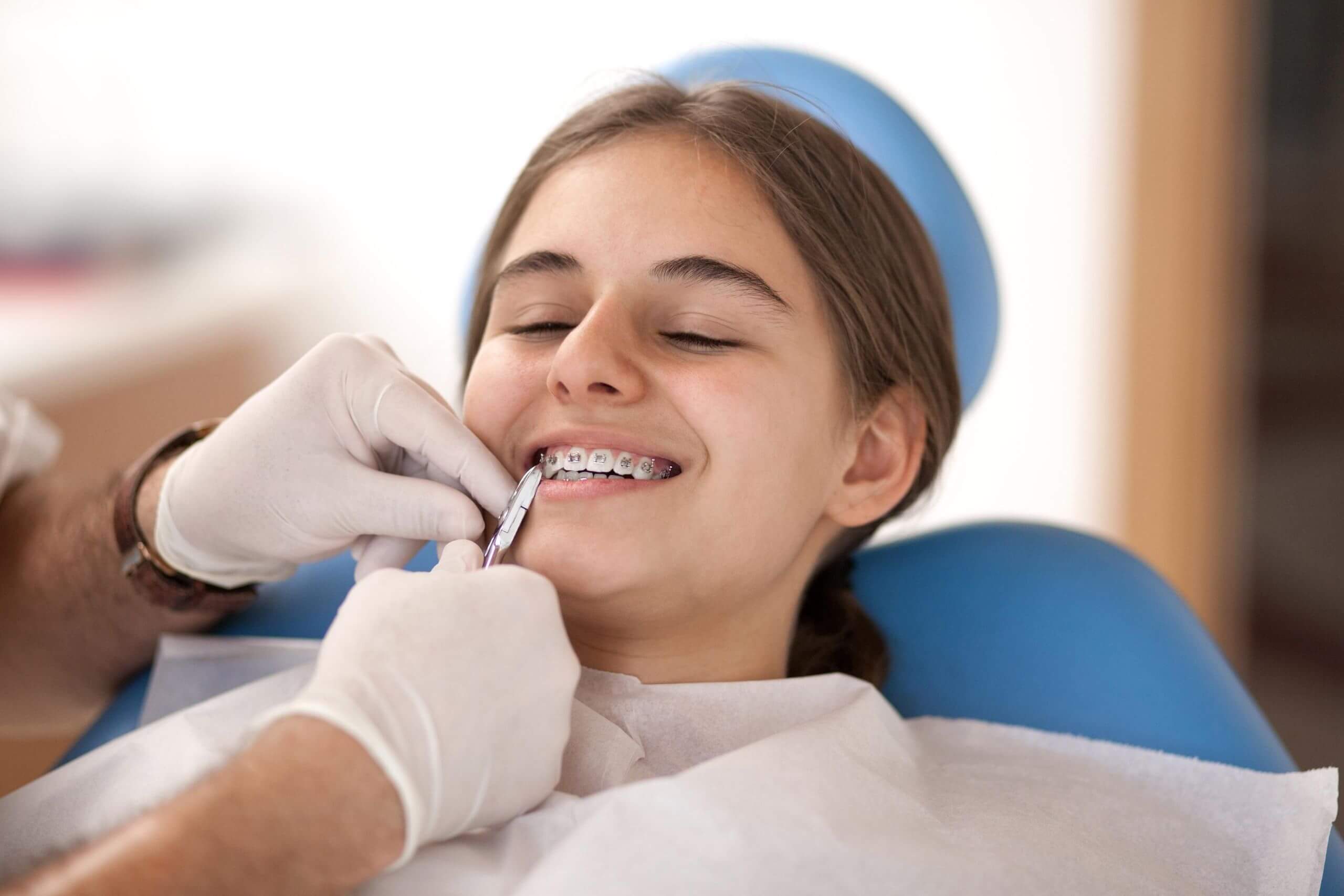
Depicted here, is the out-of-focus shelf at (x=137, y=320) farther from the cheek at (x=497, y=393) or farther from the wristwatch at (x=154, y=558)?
A: the cheek at (x=497, y=393)

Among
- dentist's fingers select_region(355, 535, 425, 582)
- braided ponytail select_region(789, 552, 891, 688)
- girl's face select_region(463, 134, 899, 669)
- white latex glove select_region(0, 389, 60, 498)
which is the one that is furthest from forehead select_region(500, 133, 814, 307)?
white latex glove select_region(0, 389, 60, 498)

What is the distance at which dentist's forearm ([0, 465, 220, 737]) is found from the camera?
1.36 m

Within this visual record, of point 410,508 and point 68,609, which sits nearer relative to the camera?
point 410,508

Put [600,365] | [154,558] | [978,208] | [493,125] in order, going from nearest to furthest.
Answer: [600,365]
[154,558]
[978,208]
[493,125]

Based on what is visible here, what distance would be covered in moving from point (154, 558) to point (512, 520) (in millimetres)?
479

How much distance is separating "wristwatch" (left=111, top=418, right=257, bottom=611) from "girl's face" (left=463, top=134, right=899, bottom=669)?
15.9 inches

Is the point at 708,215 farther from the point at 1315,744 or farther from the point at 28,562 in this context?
the point at 1315,744

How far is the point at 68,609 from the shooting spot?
4.52 ft

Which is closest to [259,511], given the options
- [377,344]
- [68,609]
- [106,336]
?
[377,344]

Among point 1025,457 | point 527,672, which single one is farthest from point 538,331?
point 1025,457

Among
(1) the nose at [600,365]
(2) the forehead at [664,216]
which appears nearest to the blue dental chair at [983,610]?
(2) the forehead at [664,216]

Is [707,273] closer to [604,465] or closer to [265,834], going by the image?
[604,465]

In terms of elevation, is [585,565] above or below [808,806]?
above

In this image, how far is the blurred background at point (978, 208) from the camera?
9.50ft
